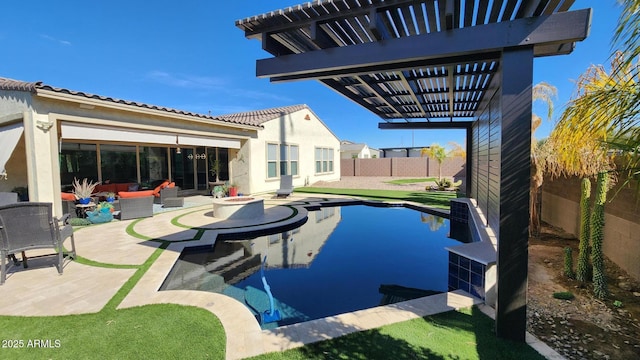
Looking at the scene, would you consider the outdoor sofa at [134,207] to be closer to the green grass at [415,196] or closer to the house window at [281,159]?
the house window at [281,159]

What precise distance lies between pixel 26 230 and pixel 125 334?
3355 millimetres

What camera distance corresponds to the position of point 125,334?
3.18 m

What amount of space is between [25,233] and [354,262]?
244 inches

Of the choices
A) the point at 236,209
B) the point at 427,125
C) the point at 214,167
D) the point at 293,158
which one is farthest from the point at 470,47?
the point at 293,158

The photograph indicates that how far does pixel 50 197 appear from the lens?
8.06 m

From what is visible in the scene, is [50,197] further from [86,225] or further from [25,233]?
[25,233]

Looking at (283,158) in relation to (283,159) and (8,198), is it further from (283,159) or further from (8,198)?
(8,198)

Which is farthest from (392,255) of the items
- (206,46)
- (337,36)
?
(206,46)

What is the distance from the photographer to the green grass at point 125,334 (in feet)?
9.39

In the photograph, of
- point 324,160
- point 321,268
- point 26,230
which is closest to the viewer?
point 26,230

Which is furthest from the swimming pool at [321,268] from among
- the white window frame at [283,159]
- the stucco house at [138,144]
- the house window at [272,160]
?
the white window frame at [283,159]

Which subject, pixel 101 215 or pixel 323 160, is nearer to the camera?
pixel 101 215

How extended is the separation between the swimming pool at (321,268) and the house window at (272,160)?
8911 mm

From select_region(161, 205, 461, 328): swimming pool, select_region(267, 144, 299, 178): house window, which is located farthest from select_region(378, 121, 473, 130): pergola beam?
select_region(267, 144, 299, 178): house window
